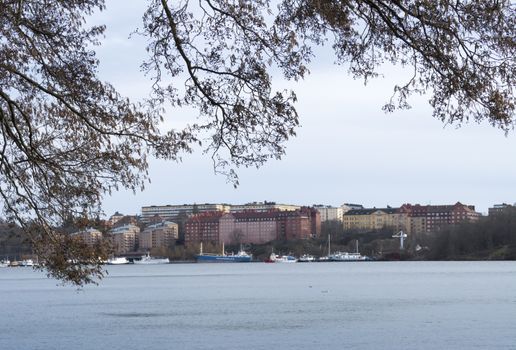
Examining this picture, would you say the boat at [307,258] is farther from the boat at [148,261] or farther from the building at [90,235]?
the building at [90,235]

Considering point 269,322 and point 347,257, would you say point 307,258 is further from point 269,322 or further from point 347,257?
point 269,322

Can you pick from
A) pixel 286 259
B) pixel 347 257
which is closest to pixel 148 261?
pixel 286 259

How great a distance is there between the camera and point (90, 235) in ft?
43.5

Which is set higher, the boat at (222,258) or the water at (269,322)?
the boat at (222,258)

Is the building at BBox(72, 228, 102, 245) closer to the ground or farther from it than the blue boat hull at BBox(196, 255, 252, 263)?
closer to the ground

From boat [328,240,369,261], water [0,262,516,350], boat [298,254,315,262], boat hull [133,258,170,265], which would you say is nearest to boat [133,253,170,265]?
boat hull [133,258,170,265]

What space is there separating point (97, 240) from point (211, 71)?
14.3 feet

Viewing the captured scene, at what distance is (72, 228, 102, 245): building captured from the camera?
13258 mm

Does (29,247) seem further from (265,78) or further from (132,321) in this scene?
(132,321)

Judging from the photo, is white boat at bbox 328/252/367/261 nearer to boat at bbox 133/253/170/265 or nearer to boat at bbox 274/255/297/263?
boat at bbox 274/255/297/263

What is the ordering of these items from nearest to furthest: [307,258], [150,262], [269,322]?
[269,322] → [150,262] → [307,258]

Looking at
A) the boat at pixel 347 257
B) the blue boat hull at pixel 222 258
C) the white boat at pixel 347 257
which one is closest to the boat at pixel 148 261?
the blue boat hull at pixel 222 258

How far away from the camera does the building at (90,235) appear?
1326 cm

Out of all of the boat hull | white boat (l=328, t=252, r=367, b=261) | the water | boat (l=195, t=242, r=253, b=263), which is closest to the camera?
the water
